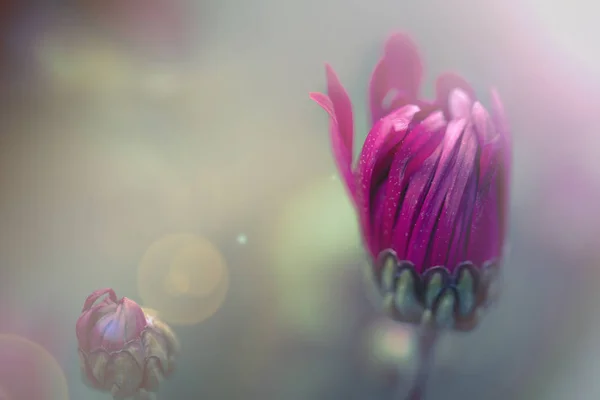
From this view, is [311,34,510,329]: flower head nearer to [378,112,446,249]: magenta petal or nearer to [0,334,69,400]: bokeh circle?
[378,112,446,249]: magenta petal

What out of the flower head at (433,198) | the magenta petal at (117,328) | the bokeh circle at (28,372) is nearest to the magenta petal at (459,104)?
the flower head at (433,198)

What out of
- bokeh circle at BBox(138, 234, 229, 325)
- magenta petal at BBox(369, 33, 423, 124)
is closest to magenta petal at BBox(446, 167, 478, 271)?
magenta petal at BBox(369, 33, 423, 124)

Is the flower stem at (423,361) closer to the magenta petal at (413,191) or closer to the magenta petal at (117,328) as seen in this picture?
the magenta petal at (413,191)

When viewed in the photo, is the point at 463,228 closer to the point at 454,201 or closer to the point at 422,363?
the point at 454,201

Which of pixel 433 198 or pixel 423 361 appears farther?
pixel 423 361

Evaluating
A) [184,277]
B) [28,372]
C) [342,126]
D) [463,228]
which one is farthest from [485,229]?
[28,372]

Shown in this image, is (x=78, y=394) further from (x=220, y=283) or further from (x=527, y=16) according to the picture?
(x=527, y=16)
